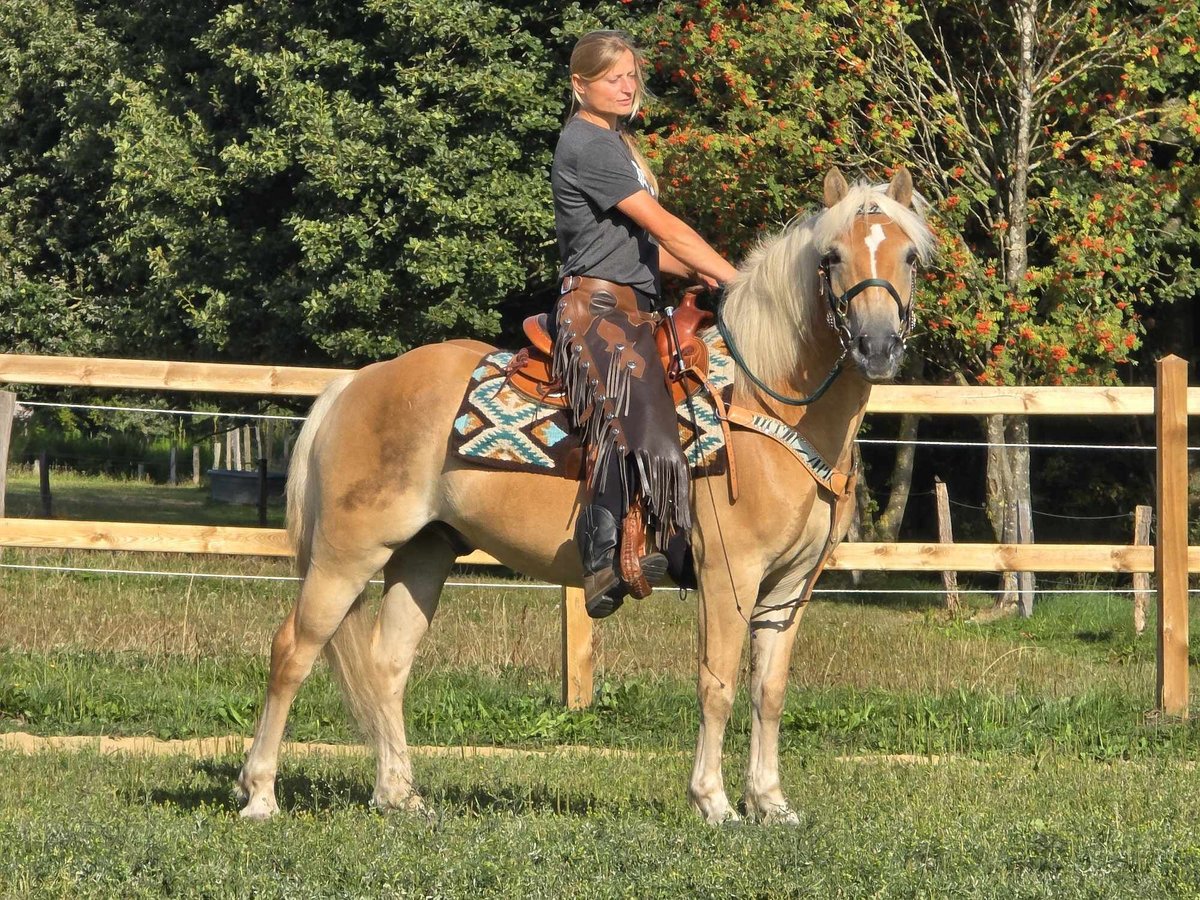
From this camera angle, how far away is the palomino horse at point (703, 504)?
205 inches

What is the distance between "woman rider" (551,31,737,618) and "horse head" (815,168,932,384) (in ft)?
1.72

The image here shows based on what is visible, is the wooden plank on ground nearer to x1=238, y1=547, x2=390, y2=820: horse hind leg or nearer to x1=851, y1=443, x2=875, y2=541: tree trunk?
x1=238, y1=547, x2=390, y2=820: horse hind leg

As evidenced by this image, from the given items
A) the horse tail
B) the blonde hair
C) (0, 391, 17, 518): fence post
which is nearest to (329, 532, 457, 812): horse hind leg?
the horse tail

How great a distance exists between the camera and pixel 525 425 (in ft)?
18.6

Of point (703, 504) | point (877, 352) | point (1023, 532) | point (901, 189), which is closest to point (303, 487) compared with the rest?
point (703, 504)

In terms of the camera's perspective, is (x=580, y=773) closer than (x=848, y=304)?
No

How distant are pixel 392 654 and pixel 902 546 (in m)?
3.38

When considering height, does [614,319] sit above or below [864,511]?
above

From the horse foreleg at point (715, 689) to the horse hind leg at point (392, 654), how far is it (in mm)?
1184

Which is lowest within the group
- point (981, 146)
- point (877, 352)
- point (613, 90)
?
point (877, 352)

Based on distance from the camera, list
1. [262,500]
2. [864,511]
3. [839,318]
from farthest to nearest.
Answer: [262,500] < [864,511] < [839,318]

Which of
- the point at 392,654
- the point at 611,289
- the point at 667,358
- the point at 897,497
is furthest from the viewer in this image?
the point at 897,497

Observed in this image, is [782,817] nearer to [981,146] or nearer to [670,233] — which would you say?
[670,233]

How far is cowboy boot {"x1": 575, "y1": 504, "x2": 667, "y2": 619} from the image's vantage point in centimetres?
541
